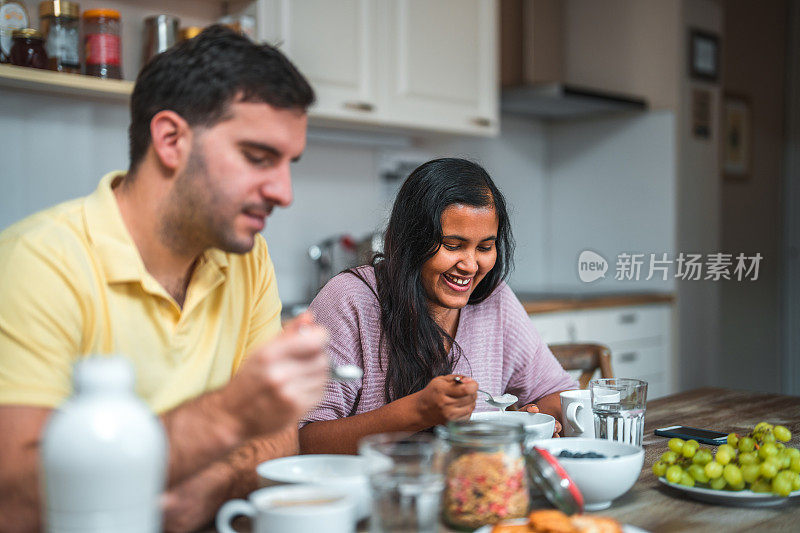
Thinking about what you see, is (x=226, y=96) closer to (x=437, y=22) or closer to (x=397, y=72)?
(x=397, y=72)

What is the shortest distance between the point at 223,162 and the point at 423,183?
27.8 inches

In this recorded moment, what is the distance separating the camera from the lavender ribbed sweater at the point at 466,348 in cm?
167

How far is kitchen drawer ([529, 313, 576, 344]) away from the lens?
10.8ft

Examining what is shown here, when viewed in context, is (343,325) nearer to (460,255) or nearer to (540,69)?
(460,255)

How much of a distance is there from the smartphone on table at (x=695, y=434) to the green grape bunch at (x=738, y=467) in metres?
0.28

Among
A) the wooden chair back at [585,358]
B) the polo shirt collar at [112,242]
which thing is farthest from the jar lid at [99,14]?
the wooden chair back at [585,358]

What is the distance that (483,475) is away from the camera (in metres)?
0.96

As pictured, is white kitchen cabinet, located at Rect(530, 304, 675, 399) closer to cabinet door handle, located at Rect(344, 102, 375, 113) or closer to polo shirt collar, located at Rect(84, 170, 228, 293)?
cabinet door handle, located at Rect(344, 102, 375, 113)

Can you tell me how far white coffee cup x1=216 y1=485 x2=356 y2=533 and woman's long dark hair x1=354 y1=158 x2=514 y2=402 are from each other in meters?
0.77

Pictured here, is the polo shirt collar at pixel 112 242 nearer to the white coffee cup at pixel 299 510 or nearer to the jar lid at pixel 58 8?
the white coffee cup at pixel 299 510

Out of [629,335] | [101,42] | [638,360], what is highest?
[101,42]

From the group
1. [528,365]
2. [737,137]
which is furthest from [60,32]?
[737,137]

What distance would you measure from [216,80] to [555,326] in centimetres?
251

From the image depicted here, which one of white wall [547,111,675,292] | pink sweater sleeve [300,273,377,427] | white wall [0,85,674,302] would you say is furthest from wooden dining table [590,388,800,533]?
white wall [547,111,675,292]
